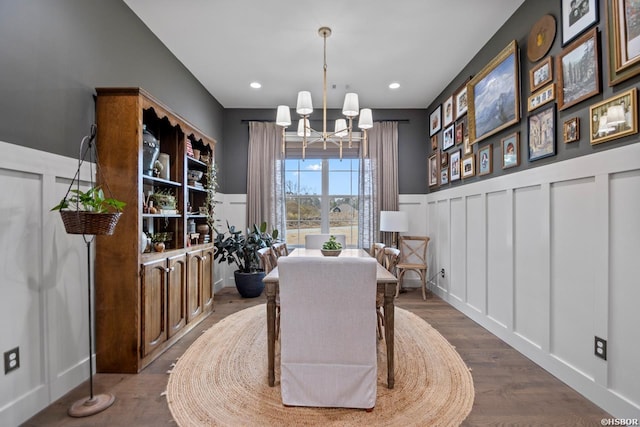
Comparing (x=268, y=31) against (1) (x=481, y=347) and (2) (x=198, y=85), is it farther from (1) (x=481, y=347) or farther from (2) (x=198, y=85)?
(1) (x=481, y=347)

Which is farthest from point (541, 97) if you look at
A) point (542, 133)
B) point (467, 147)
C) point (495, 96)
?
point (467, 147)

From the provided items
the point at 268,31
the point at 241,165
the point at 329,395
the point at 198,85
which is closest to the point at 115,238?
the point at 329,395

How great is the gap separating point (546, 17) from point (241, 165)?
3.96 m

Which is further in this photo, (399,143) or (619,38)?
(399,143)

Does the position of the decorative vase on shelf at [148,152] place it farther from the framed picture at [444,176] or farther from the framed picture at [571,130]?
the framed picture at [444,176]

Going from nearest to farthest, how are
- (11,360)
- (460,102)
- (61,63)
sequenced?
(11,360) → (61,63) → (460,102)

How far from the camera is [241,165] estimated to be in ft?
15.9

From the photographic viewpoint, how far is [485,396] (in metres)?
1.91

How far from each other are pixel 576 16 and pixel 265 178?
3781mm

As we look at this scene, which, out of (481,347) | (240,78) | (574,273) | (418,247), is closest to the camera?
(574,273)

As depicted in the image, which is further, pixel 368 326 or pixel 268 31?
pixel 268 31

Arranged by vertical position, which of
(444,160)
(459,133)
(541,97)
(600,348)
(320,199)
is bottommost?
(600,348)

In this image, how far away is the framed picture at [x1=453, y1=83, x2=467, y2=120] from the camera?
3551 mm

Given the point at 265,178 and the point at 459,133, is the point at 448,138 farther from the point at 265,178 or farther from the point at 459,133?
the point at 265,178
